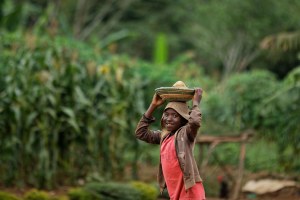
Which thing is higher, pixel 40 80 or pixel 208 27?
pixel 208 27

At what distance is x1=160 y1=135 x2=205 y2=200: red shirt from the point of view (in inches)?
240

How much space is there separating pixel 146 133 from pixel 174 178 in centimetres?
62

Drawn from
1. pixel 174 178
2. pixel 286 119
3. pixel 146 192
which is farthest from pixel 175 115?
pixel 286 119

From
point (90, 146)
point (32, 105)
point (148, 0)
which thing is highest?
point (148, 0)

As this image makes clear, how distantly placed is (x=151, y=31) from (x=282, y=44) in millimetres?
19682

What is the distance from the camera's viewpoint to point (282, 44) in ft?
51.2

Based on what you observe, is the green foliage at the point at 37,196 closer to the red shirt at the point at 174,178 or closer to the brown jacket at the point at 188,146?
the red shirt at the point at 174,178

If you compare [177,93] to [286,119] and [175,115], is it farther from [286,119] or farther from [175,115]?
[286,119]

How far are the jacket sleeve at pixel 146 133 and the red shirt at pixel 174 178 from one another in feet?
1.27

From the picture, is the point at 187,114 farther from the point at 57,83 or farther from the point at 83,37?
the point at 83,37

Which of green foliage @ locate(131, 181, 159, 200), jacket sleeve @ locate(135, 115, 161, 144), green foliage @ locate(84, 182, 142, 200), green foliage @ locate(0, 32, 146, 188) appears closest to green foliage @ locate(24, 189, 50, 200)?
green foliage @ locate(84, 182, 142, 200)

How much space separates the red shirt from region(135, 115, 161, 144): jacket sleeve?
389 mm

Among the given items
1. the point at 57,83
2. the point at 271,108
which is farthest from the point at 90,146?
the point at 271,108

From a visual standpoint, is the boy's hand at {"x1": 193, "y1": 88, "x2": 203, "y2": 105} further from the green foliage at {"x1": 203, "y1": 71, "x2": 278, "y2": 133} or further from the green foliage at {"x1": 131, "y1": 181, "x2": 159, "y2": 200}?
the green foliage at {"x1": 203, "y1": 71, "x2": 278, "y2": 133}
